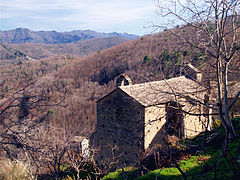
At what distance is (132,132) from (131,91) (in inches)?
93.9

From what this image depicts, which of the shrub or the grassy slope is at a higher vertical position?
the grassy slope

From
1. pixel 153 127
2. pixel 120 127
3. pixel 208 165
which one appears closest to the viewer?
pixel 208 165

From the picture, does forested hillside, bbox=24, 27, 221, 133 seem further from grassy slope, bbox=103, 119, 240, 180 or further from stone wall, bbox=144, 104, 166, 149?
grassy slope, bbox=103, 119, 240, 180

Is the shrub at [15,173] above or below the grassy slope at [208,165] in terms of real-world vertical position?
below

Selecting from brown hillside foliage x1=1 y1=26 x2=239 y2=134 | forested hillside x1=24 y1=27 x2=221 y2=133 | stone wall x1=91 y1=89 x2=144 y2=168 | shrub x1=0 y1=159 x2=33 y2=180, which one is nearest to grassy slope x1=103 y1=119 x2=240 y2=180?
stone wall x1=91 y1=89 x2=144 y2=168

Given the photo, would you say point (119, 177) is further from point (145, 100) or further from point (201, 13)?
point (201, 13)

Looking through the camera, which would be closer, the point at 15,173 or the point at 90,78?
the point at 15,173

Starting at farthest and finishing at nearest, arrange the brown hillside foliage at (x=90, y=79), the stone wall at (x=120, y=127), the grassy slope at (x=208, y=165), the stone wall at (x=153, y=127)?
the brown hillside foliage at (x=90, y=79)
the stone wall at (x=120, y=127)
the stone wall at (x=153, y=127)
the grassy slope at (x=208, y=165)

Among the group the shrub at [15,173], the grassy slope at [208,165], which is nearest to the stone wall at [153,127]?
the grassy slope at [208,165]

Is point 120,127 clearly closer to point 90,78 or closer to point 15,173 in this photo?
point 15,173

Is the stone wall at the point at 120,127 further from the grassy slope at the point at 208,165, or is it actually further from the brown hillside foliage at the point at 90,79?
the brown hillside foliage at the point at 90,79

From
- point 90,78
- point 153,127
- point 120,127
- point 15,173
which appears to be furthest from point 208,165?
point 90,78

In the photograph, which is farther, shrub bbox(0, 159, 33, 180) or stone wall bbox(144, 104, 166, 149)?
stone wall bbox(144, 104, 166, 149)

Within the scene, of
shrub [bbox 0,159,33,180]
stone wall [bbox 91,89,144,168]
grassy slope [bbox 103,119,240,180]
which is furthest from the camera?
stone wall [bbox 91,89,144,168]
